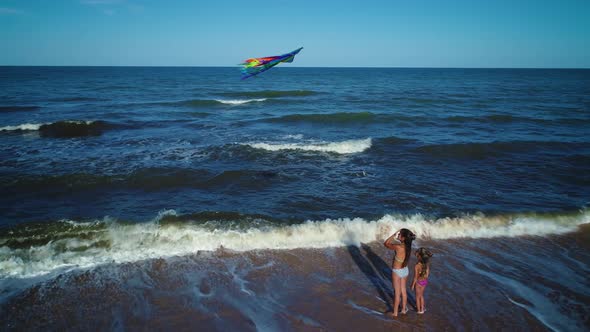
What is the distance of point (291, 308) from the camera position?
5477 millimetres

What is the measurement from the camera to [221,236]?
7.78m

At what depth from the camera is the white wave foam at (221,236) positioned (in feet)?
22.5

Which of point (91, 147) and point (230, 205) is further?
point (91, 147)

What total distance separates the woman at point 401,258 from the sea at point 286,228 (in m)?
0.49

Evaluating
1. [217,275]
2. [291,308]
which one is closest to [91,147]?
[217,275]

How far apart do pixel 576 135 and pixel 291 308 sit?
72.0 ft

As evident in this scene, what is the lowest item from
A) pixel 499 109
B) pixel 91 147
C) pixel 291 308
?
pixel 291 308

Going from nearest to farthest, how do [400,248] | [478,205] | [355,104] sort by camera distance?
1. [400,248]
2. [478,205]
3. [355,104]

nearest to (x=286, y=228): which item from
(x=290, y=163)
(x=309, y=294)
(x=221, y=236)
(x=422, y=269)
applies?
(x=221, y=236)

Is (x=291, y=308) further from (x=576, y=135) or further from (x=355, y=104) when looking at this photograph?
(x=355, y=104)

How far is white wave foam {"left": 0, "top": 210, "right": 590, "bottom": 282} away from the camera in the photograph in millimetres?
6844

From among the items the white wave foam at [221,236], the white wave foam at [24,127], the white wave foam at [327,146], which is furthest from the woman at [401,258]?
the white wave foam at [24,127]

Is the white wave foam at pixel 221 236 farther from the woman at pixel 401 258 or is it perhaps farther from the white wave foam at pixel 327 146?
the white wave foam at pixel 327 146

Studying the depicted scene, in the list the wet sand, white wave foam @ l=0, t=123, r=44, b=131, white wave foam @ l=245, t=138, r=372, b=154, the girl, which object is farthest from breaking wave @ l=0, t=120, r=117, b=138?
the girl
